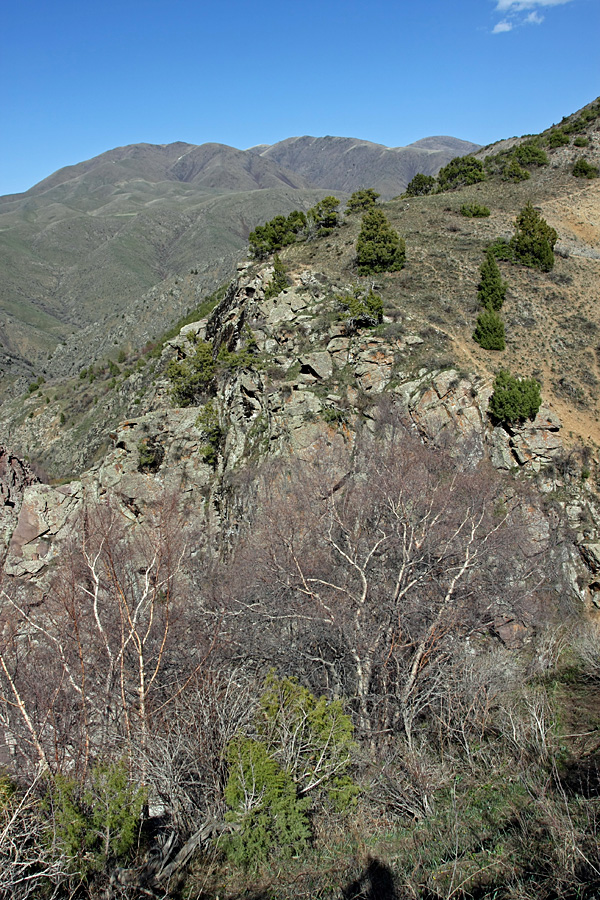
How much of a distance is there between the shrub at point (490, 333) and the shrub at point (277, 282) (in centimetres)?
898

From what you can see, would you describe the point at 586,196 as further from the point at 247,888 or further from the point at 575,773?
the point at 247,888

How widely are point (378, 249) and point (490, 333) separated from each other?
7.65 m

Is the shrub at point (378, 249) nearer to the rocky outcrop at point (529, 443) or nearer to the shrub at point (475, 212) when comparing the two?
the shrub at point (475, 212)

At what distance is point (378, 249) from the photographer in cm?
2423

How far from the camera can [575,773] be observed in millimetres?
5949

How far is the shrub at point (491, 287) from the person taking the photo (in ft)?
73.5

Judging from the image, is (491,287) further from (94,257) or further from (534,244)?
(94,257)

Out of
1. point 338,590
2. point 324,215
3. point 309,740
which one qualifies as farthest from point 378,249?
point 309,740

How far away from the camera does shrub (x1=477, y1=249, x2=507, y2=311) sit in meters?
22.4

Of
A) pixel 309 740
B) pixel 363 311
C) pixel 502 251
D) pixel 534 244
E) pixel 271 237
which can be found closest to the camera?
pixel 309 740

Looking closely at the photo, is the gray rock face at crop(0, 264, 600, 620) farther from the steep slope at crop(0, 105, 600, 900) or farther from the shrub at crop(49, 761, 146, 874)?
the shrub at crop(49, 761, 146, 874)

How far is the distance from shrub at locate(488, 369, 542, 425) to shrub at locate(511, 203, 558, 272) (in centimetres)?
1164

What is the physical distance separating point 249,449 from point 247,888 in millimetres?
15557

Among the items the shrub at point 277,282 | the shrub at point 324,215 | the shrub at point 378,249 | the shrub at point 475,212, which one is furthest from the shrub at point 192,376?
the shrub at point 475,212
